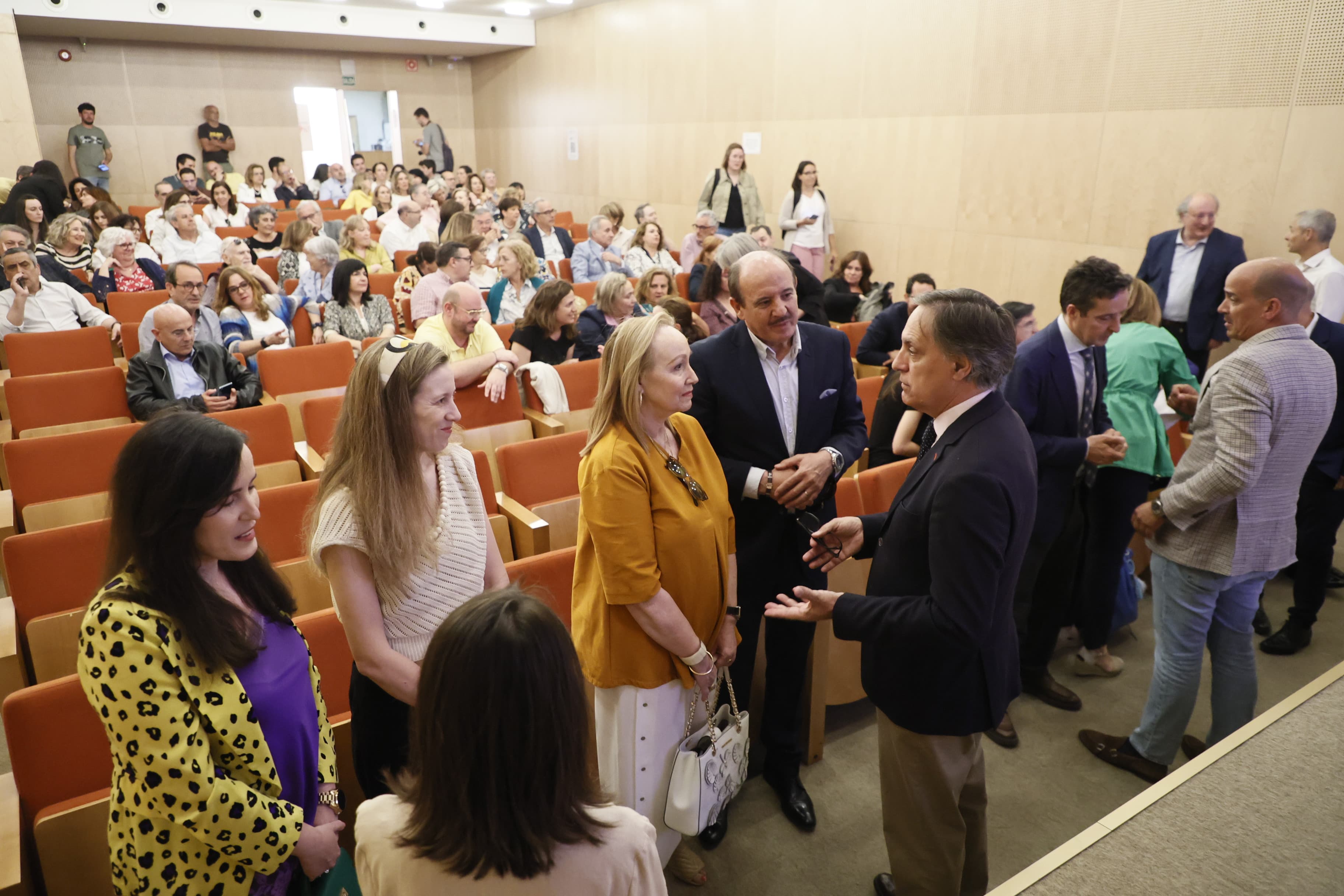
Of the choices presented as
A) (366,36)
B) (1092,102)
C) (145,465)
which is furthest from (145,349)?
(366,36)

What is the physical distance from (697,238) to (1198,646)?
19.6ft

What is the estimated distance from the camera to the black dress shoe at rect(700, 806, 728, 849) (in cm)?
240

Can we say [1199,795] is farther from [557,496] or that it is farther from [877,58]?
[877,58]

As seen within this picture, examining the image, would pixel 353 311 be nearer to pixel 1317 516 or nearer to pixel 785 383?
pixel 785 383

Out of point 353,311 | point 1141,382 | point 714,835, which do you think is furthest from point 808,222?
point 714,835

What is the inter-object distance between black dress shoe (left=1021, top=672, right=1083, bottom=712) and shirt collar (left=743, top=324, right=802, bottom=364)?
1.72 meters

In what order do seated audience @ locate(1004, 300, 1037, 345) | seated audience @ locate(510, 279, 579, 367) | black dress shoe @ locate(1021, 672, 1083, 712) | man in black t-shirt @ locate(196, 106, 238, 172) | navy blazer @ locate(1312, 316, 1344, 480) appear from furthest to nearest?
man in black t-shirt @ locate(196, 106, 238, 172) < seated audience @ locate(510, 279, 579, 367) < seated audience @ locate(1004, 300, 1037, 345) < navy blazer @ locate(1312, 316, 1344, 480) < black dress shoe @ locate(1021, 672, 1083, 712)

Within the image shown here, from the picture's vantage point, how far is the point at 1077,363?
107 inches

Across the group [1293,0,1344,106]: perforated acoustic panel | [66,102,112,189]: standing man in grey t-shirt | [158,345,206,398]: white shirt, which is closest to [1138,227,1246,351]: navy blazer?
[1293,0,1344,106]: perforated acoustic panel

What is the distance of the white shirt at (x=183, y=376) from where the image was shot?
3.86 meters

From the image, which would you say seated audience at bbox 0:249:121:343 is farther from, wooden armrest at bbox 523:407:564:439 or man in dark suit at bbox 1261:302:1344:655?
man in dark suit at bbox 1261:302:1344:655

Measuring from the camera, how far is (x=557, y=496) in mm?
3330

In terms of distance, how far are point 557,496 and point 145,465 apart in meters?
2.04

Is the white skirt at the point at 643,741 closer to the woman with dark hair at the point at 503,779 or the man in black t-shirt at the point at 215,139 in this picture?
the woman with dark hair at the point at 503,779
